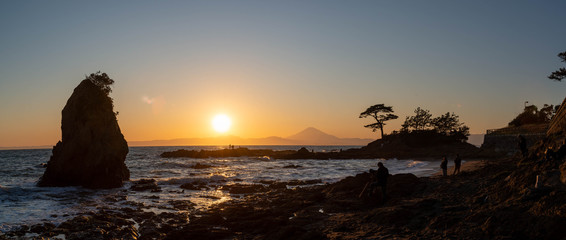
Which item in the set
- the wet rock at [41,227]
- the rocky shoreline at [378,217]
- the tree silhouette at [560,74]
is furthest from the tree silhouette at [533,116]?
the wet rock at [41,227]

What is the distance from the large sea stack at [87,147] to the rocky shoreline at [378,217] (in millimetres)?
10714

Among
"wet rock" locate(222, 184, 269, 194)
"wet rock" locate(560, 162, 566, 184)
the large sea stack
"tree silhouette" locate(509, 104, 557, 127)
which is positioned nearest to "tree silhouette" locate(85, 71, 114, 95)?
the large sea stack

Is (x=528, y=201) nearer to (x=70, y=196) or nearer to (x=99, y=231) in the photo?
(x=99, y=231)

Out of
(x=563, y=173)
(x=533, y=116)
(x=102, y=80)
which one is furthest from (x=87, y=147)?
(x=533, y=116)

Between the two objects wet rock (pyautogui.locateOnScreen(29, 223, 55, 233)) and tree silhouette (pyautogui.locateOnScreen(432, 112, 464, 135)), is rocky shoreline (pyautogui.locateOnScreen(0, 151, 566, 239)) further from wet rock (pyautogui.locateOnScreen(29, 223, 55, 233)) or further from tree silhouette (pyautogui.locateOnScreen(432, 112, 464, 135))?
tree silhouette (pyautogui.locateOnScreen(432, 112, 464, 135))

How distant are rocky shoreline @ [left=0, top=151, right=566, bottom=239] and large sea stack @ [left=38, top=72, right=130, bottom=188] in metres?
10.7

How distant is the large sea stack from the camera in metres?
26.1

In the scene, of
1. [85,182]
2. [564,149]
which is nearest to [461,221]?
[564,149]

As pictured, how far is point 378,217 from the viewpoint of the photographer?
38.9 ft

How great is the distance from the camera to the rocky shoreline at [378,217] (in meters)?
8.99

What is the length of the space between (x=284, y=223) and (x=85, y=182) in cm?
2053

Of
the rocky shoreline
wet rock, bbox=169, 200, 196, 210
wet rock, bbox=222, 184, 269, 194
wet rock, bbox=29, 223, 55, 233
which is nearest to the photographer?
the rocky shoreline

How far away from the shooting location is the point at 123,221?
1468 centimetres

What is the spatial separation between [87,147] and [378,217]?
80.0ft
